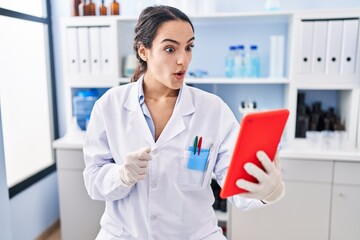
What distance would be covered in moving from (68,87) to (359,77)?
6.25 feet

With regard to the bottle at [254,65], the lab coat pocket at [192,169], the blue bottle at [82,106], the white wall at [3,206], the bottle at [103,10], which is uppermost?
the bottle at [103,10]

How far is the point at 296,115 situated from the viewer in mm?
2115

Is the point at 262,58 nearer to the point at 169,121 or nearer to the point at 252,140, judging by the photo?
the point at 169,121

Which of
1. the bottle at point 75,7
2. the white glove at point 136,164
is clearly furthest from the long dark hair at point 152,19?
the bottle at point 75,7

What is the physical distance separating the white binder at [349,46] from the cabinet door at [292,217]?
2.33 feet

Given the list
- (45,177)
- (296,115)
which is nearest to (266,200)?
(296,115)

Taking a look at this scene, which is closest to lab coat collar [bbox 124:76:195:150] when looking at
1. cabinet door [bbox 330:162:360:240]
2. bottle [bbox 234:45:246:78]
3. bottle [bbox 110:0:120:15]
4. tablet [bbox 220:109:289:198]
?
tablet [bbox 220:109:289:198]

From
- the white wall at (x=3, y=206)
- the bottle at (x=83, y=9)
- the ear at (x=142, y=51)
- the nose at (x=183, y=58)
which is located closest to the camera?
the nose at (x=183, y=58)

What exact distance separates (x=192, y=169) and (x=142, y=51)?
495 millimetres

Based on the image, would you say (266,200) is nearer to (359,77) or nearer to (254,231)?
(254,231)

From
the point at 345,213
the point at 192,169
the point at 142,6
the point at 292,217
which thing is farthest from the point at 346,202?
the point at 142,6

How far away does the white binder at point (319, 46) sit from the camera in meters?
1.91

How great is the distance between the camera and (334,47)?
1.92 metres

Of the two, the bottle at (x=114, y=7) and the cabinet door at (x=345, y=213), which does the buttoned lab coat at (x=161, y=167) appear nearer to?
the cabinet door at (x=345, y=213)
